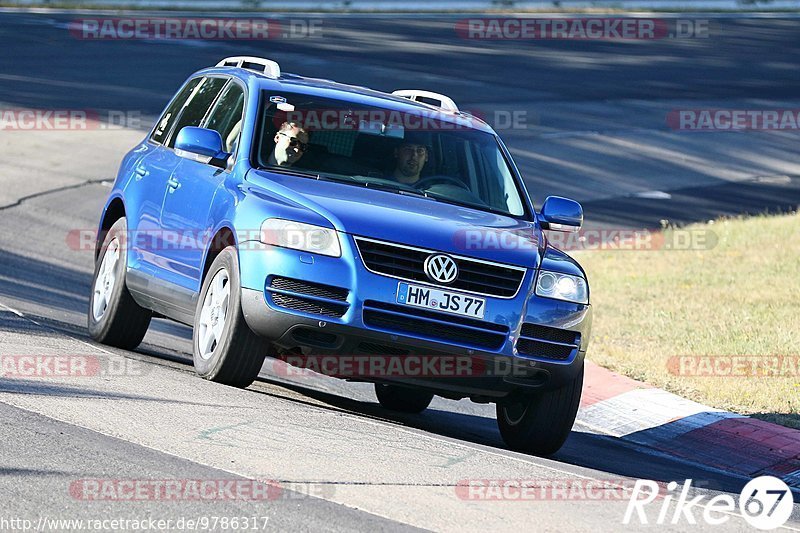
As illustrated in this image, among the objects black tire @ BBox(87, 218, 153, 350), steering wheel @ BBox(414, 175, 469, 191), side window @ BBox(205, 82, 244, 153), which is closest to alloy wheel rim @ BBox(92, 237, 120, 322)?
black tire @ BBox(87, 218, 153, 350)

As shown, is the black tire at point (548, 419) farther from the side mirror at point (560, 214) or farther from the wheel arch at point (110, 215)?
the wheel arch at point (110, 215)

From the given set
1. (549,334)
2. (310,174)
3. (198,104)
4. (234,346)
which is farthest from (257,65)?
(549,334)

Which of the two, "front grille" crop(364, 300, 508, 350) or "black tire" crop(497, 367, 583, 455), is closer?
"front grille" crop(364, 300, 508, 350)

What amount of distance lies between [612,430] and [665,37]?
32.2m

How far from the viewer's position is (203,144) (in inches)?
352

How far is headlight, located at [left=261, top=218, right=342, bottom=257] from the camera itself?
7.92 meters

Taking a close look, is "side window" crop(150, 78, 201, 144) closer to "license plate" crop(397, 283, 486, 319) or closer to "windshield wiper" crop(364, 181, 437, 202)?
"windshield wiper" crop(364, 181, 437, 202)

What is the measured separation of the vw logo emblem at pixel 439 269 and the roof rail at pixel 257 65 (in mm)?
2338

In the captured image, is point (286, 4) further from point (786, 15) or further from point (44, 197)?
point (44, 197)

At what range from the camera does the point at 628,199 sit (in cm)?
2147

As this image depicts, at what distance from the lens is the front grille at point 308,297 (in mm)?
7883

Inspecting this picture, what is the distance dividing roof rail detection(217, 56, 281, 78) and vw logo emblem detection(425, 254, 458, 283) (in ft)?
7.67

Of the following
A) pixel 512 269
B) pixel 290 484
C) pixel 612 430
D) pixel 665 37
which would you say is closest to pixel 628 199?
pixel 612 430

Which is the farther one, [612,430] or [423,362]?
[612,430]
